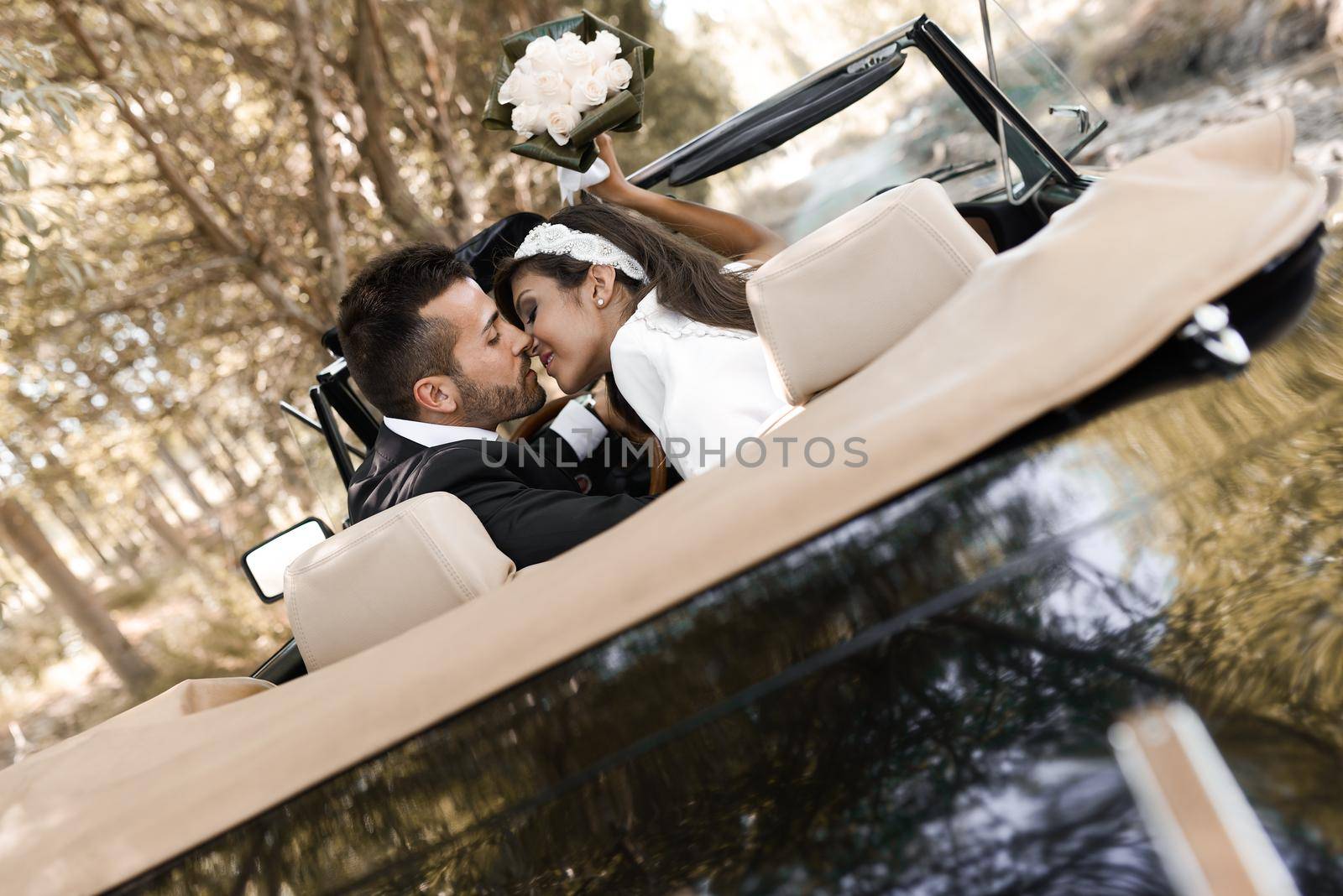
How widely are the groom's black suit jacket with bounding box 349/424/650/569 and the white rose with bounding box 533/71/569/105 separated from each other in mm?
1166

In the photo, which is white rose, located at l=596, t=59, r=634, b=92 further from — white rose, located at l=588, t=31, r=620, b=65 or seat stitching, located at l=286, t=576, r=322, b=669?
seat stitching, located at l=286, t=576, r=322, b=669

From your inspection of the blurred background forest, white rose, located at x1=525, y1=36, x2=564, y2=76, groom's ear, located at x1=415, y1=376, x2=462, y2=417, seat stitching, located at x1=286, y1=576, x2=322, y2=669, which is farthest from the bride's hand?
seat stitching, located at x1=286, y1=576, x2=322, y2=669

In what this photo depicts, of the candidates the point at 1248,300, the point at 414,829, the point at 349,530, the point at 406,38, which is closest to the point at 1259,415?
the point at 1248,300

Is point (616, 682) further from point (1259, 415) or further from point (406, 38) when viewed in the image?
point (406, 38)

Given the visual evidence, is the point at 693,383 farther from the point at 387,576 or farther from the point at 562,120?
the point at 562,120

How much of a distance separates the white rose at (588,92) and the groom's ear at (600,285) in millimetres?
565

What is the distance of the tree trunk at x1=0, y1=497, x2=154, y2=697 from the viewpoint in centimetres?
768

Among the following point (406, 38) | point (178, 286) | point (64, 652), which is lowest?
point (178, 286)

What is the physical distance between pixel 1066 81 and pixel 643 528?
8.95 ft

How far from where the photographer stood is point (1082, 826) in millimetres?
910

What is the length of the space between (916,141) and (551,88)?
158 cm

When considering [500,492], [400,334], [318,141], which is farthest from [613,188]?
[318,141]

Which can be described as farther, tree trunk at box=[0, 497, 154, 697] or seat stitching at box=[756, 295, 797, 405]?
tree trunk at box=[0, 497, 154, 697]

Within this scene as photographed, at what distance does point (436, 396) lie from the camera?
9.11 ft
